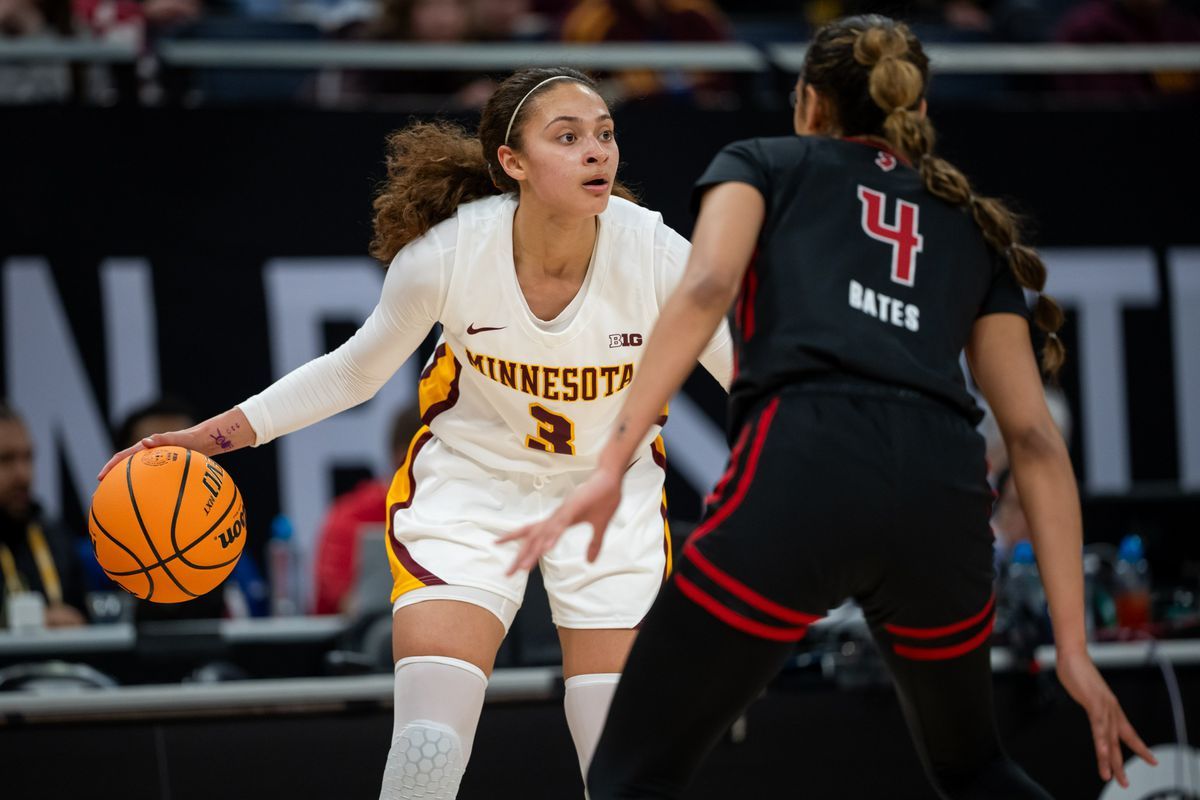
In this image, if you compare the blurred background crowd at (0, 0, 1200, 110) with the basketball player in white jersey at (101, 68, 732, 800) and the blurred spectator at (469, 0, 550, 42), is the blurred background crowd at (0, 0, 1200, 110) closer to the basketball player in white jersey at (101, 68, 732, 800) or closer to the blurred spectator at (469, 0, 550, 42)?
the blurred spectator at (469, 0, 550, 42)

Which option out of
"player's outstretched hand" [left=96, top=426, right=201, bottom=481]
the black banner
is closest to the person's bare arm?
"player's outstretched hand" [left=96, top=426, right=201, bottom=481]

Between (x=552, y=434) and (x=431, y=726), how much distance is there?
2.36ft

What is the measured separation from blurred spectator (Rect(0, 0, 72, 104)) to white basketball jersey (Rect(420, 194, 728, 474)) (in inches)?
149

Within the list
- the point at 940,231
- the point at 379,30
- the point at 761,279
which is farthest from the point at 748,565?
the point at 379,30

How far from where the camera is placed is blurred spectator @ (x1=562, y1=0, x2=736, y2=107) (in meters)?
7.29

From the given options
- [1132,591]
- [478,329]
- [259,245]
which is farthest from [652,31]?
[478,329]

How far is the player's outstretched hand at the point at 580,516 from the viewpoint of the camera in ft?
7.90

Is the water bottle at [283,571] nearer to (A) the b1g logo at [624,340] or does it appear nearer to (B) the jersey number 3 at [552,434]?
(B) the jersey number 3 at [552,434]

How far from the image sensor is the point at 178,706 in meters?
4.50

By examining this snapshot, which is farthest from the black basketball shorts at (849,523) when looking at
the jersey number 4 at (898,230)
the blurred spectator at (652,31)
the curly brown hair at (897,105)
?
the blurred spectator at (652,31)

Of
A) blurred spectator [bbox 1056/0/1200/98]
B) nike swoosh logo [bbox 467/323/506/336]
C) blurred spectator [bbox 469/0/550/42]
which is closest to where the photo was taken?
nike swoosh logo [bbox 467/323/506/336]

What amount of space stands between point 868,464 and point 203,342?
4658 millimetres

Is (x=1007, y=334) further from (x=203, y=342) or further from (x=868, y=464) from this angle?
(x=203, y=342)

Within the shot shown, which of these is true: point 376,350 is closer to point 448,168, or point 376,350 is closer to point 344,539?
point 448,168
